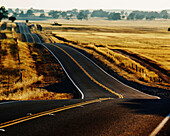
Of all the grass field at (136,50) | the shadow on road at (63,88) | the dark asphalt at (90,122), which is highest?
the dark asphalt at (90,122)

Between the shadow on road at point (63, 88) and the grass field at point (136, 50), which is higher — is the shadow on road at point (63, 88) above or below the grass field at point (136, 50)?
above

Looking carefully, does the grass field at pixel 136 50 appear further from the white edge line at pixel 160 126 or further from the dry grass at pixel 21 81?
the white edge line at pixel 160 126

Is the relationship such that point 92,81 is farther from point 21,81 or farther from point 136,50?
point 136,50

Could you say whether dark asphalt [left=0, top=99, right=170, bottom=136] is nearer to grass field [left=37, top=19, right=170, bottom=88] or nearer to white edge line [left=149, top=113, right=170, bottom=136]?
white edge line [left=149, top=113, right=170, bottom=136]

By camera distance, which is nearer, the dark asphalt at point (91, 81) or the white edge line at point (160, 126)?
the white edge line at point (160, 126)

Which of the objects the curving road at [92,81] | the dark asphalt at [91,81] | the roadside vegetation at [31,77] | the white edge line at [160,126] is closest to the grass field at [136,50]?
the dark asphalt at [91,81]

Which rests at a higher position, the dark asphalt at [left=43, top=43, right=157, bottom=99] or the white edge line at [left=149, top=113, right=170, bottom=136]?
the white edge line at [left=149, top=113, right=170, bottom=136]

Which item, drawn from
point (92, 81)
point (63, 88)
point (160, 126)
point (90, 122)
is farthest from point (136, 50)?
point (90, 122)

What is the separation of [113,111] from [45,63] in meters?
28.2

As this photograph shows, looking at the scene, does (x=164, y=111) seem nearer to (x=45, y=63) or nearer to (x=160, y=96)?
(x=160, y=96)

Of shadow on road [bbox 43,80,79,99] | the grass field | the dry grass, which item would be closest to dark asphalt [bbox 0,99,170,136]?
the dry grass

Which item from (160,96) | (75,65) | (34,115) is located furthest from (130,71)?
(34,115)

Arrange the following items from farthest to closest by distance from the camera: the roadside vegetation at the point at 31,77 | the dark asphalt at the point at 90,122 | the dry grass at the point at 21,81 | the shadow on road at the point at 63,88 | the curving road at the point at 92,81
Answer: the shadow on road at the point at 63,88
the curving road at the point at 92,81
the roadside vegetation at the point at 31,77
the dry grass at the point at 21,81
the dark asphalt at the point at 90,122

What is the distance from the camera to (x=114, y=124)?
7738 mm
